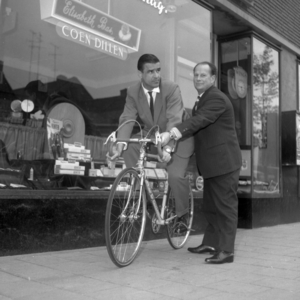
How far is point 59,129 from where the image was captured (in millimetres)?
6203

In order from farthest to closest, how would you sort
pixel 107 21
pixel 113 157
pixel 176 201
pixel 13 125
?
pixel 107 21 → pixel 13 125 → pixel 176 201 → pixel 113 157

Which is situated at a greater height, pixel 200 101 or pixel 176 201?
pixel 200 101

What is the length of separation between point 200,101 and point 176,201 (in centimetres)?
108

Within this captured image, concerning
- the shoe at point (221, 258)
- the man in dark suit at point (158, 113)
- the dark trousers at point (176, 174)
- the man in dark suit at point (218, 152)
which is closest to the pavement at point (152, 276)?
the shoe at point (221, 258)

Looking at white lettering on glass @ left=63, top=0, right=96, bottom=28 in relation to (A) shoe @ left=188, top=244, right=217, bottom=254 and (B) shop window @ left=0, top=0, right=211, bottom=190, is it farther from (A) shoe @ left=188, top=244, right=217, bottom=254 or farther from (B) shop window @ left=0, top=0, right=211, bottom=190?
(A) shoe @ left=188, top=244, right=217, bottom=254

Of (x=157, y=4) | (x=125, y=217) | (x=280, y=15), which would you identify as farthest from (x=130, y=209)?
Answer: (x=280, y=15)

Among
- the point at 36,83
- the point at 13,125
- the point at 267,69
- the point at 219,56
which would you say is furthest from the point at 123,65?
the point at 267,69

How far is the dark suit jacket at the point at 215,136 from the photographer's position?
4543mm

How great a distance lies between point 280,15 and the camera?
373 inches

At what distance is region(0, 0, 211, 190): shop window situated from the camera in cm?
554

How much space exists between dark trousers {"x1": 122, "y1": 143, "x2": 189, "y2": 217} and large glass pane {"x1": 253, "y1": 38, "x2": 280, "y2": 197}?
415cm

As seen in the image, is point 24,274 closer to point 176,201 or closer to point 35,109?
point 176,201

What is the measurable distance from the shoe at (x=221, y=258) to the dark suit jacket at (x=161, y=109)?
107 centimetres

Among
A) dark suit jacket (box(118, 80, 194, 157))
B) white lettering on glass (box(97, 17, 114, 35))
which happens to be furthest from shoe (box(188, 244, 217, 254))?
white lettering on glass (box(97, 17, 114, 35))
